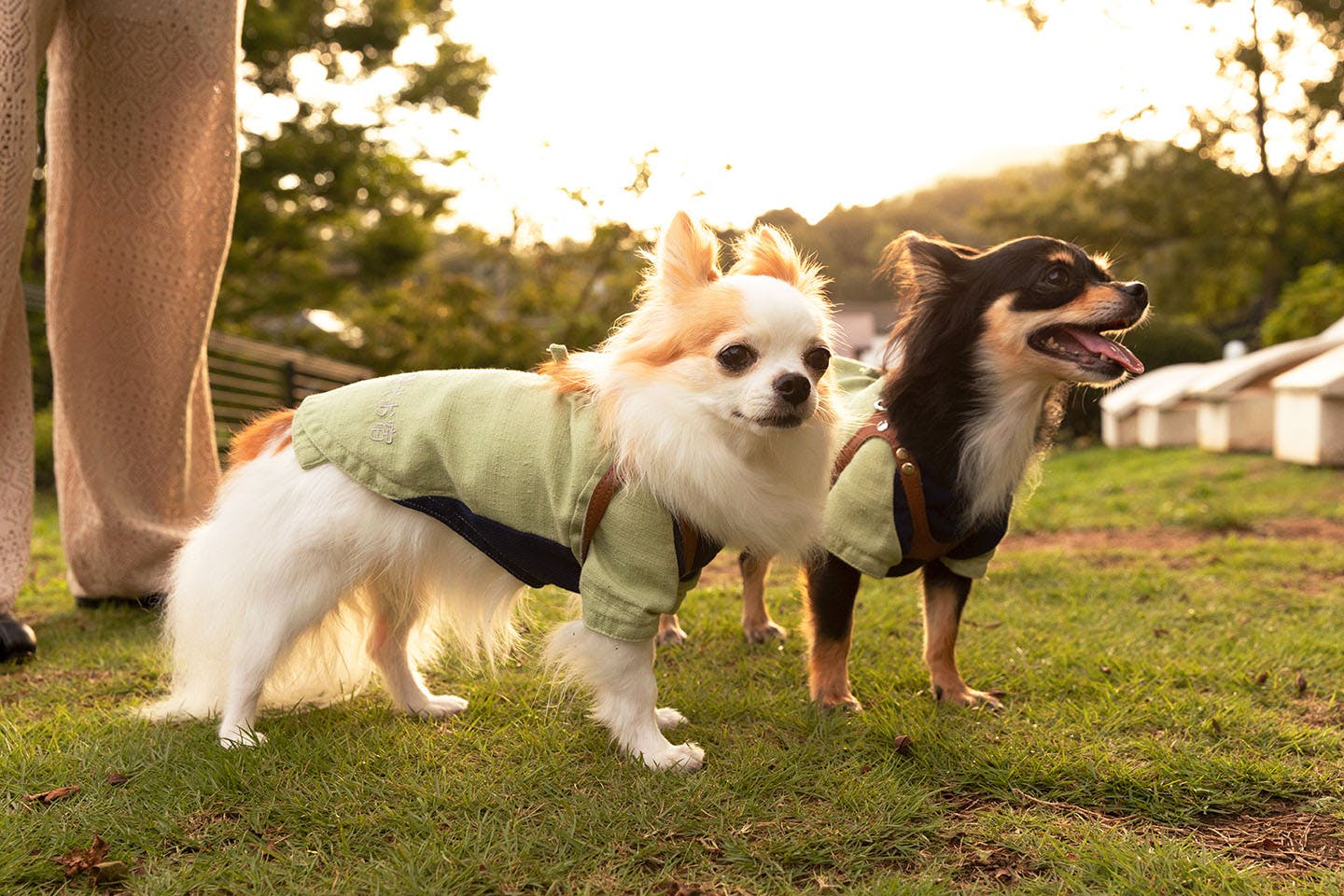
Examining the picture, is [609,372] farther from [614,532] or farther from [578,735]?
[578,735]

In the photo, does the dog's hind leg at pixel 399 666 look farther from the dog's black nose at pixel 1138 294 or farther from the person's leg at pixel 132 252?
the dog's black nose at pixel 1138 294

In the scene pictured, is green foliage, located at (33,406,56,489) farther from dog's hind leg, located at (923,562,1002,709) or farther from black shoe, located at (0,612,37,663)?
dog's hind leg, located at (923,562,1002,709)

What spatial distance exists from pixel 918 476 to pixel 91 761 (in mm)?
2231

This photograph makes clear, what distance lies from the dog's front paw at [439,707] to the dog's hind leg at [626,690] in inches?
20.7

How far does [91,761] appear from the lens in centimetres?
239

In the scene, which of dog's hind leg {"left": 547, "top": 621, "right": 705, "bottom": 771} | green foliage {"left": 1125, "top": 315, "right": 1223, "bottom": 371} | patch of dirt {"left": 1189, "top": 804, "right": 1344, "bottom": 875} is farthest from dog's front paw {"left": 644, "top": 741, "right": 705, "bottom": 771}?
green foliage {"left": 1125, "top": 315, "right": 1223, "bottom": 371}

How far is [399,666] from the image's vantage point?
9.53 feet

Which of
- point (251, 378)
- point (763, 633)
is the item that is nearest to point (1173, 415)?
point (763, 633)

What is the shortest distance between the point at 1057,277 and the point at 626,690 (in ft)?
5.37

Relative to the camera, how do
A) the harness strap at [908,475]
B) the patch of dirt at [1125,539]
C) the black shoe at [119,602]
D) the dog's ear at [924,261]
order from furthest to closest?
1. the patch of dirt at [1125,539]
2. the black shoe at [119,602]
3. the dog's ear at [924,261]
4. the harness strap at [908,475]

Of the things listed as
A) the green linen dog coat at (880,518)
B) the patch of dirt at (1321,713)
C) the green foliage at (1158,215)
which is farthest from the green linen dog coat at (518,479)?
the green foliage at (1158,215)

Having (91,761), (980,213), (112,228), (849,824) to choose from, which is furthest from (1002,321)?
(980,213)

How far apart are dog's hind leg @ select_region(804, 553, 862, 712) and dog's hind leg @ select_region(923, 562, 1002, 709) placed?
0.28 meters

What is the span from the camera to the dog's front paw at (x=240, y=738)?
2.47 m
